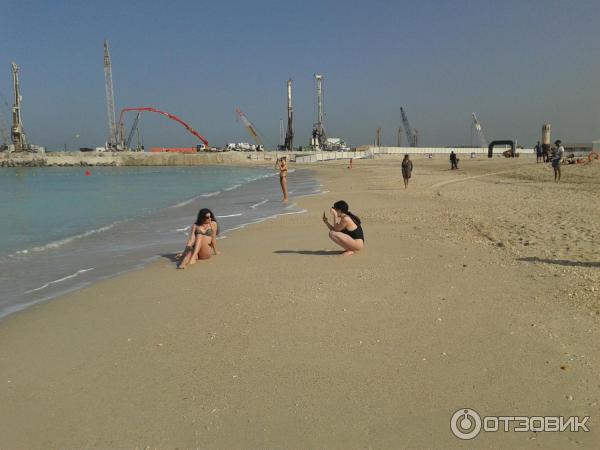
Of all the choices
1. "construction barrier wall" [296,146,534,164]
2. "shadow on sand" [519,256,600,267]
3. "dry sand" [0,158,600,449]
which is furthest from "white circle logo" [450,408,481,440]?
"construction barrier wall" [296,146,534,164]

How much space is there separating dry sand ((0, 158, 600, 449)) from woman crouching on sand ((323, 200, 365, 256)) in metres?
0.30

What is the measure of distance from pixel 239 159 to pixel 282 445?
89.9 metres

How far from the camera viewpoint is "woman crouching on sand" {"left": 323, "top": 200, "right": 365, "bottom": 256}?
7.00m

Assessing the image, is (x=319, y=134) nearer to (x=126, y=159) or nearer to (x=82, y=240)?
(x=126, y=159)

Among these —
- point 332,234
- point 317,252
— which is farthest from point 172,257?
point 332,234

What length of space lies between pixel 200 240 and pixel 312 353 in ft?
12.4

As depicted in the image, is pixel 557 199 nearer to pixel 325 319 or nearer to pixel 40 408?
pixel 325 319

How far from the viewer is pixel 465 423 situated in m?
2.72

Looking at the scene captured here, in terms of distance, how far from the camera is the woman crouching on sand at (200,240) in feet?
22.5

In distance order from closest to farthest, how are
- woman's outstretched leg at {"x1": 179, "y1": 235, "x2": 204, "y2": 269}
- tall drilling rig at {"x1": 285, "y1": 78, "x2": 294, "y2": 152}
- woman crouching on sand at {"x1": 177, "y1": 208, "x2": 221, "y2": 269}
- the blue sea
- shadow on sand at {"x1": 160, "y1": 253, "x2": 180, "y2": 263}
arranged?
the blue sea, woman's outstretched leg at {"x1": 179, "y1": 235, "x2": 204, "y2": 269}, woman crouching on sand at {"x1": 177, "y1": 208, "x2": 221, "y2": 269}, shadow on sand at {"x1": 160, "y1": 253, "x2": 180, "y2": 263}, tall drilling rig at {"x1": 285, "y1": 78, "x2": 294, "y2": 152}

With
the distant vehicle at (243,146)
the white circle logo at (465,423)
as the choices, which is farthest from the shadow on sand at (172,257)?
the distant vehicle at (243,146)

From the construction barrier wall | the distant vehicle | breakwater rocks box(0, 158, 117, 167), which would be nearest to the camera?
the construction barrier wall

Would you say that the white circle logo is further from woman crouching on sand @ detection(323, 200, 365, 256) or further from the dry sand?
woman crouching on sand @ detection(323, 200, 365, 256)

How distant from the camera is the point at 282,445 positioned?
101 inches
